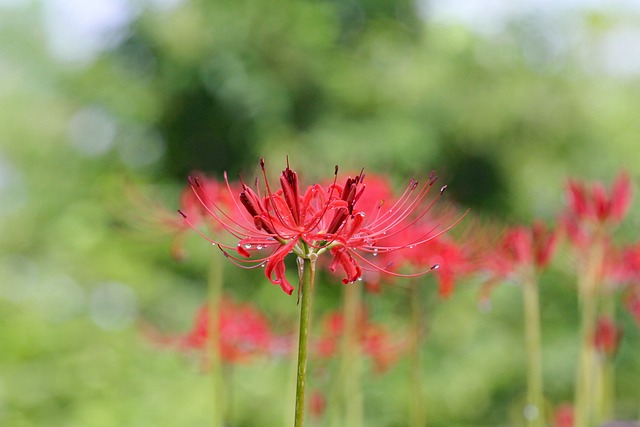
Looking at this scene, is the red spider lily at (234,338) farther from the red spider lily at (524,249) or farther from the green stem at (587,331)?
the green stem at (587,331)

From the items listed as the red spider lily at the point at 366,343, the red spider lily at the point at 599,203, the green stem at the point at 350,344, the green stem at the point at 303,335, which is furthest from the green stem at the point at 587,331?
the green stem at the point at 303,335

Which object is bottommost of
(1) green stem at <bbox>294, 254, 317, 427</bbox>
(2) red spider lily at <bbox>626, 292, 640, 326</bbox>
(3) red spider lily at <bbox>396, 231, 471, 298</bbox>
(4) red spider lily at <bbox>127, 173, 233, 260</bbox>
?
(1) green stem at <bbox>294, 254, 317, 427</bbox>

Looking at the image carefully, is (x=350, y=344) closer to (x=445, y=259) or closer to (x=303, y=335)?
(x=445, y=259)

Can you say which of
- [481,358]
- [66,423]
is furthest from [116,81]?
[481,358]

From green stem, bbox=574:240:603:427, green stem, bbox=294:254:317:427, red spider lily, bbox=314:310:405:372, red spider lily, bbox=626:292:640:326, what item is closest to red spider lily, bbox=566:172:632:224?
green stem, bbox=574:240:603:427

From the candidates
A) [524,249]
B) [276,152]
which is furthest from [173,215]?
[276,152]

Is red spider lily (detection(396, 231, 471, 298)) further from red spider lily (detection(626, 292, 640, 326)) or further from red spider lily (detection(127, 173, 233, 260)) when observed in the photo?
red spider lily (detection(626, 292, 640, 326))
